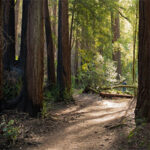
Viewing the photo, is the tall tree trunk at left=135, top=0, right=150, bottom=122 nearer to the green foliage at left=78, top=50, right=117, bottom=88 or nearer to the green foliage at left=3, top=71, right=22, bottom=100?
the green foliage at left=3, top=71, right=22, bottom=100

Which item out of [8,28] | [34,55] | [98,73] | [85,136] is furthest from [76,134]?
[98,73]

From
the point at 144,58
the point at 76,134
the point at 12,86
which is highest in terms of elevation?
the point at 144,58

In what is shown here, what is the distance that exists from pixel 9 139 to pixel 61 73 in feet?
20.5

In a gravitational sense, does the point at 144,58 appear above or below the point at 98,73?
above

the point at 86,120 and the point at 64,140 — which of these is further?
the point at 86,120

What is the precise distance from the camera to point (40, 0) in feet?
24.0

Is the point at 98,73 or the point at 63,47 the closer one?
the point at 63,47

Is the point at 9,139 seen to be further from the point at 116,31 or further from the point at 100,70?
the point at 116,31

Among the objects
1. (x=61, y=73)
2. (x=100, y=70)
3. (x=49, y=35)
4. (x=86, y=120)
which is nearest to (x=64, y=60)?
(x=61, y=73)

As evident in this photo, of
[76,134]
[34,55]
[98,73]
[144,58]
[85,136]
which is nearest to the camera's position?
[144,58]

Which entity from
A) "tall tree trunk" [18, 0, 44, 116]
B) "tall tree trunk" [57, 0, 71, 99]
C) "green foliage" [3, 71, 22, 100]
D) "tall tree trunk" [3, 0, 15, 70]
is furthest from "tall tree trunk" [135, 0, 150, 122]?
"tall tree trunk" [57, 0, 71, 99]

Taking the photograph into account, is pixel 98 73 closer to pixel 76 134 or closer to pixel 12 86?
pixel 12 86

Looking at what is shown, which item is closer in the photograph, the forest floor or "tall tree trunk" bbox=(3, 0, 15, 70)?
the forest floor

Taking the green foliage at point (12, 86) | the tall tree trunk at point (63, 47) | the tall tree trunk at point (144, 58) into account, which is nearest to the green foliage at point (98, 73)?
the tall tree trunk at point (63, 47)
